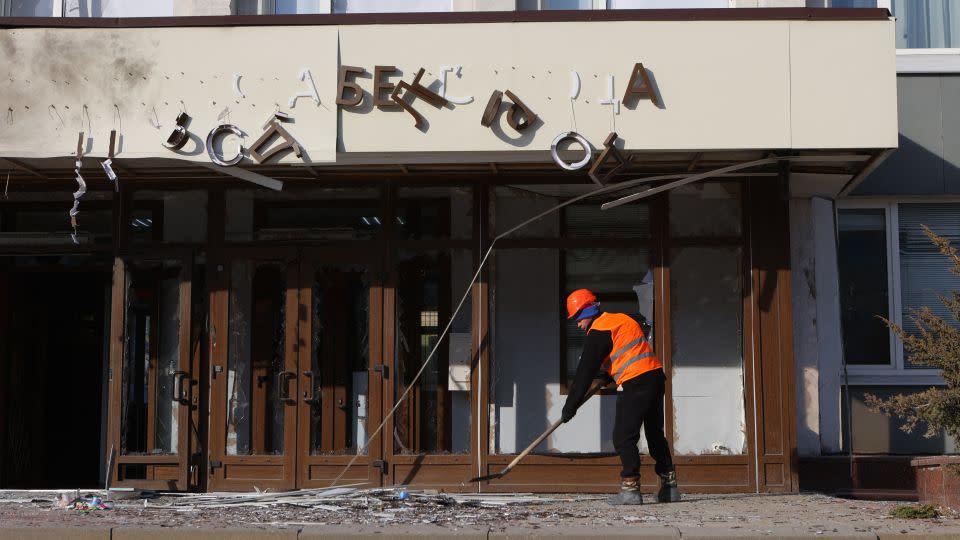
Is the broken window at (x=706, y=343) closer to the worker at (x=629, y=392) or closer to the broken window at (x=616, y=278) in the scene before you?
the broken window at (x=616, y=278)

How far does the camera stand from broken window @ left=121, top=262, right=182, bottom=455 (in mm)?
11688

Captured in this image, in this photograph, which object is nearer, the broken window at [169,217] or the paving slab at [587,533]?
the paving slab at [587,533]

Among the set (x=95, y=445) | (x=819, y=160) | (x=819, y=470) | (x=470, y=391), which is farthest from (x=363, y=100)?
(x=95, y=445)

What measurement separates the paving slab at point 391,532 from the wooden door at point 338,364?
3.00 m

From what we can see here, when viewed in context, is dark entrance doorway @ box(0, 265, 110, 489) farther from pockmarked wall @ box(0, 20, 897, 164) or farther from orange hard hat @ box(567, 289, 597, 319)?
orange hard hat @ box(567, 289, 597, 319)

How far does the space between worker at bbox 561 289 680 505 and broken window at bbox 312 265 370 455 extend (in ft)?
7.69

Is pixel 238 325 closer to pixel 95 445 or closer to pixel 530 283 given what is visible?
pixel 530 283

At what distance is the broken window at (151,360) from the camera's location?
1169 centimetres

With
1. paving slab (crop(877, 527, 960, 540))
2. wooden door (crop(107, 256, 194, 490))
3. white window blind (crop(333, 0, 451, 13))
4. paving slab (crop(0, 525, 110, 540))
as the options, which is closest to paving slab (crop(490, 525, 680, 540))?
paving slab (crop(877, 527, 960, 540))

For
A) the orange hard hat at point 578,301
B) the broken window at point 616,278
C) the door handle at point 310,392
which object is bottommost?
the door handle at point 310,392

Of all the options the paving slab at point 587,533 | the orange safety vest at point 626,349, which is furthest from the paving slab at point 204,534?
the orange safety vest at point 626,349

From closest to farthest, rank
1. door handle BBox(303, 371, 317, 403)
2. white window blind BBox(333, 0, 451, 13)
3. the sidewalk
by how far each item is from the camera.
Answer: the sidewalk → door handle BBox(303, 371, 317, 403) → white window blind BBox(333, 0, 451, 13)

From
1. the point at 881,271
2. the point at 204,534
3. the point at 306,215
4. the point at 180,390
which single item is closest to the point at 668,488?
the point at 881,271

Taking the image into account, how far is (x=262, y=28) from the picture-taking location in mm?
10469
